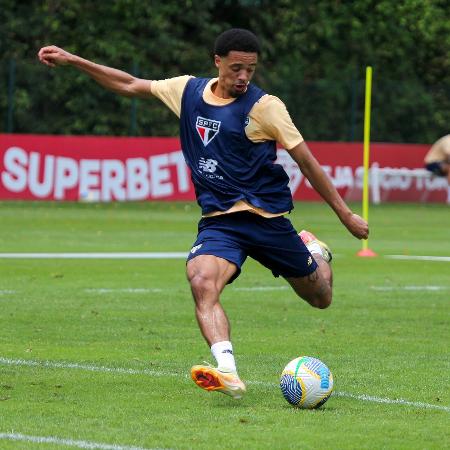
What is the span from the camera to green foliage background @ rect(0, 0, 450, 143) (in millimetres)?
35219

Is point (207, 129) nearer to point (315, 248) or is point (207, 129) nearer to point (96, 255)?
point (315, 248)

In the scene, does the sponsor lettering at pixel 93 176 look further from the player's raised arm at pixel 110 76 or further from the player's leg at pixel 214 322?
the player's leg at pixel 214 322

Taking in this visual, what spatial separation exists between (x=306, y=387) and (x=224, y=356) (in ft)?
1.63

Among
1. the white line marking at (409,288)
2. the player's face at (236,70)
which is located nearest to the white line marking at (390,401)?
the player's face at (236,70)

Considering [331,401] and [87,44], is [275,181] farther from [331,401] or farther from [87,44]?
[87,44]

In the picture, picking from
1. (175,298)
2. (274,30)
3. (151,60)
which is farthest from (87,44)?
(175,298)

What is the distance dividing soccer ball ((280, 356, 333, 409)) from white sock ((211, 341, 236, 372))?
1.06 feet

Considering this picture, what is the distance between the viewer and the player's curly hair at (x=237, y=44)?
8870 mm

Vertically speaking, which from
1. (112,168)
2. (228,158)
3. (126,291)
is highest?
(228,158)

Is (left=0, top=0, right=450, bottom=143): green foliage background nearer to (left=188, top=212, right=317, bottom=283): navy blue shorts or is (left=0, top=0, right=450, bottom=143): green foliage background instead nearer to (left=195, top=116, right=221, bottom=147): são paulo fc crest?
(left=188, top=212, right=317, bottom=283): navy blue shorts

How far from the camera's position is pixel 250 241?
9.11 metres

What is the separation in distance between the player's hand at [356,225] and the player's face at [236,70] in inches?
39.6

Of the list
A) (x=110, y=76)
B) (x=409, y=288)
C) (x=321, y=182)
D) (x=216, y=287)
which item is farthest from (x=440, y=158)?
(x=216, y=287)

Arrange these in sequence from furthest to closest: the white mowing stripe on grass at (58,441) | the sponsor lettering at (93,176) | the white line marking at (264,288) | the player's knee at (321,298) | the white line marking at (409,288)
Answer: the sponsor lettering at (93,176) → the white line marking at (409,288) → the white line marking at (264,288) → the player's knee at (321,298) → the white mowing stripe on grass at (58,441)
